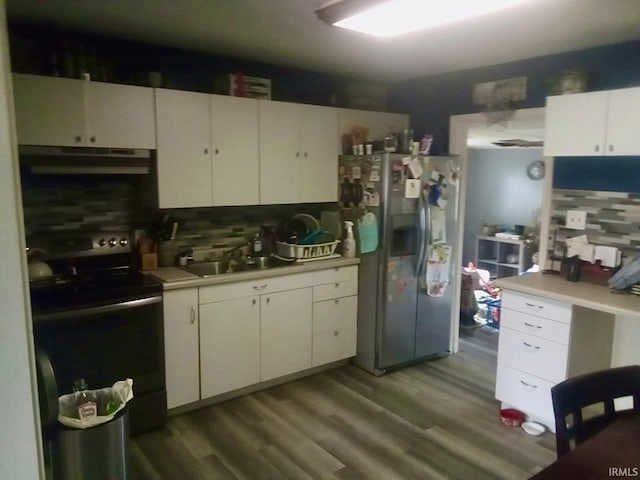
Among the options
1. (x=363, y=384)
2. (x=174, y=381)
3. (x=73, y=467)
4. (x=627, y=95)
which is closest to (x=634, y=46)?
(x=627, y=95)

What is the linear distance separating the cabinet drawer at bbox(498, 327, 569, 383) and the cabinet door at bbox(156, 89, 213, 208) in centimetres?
216

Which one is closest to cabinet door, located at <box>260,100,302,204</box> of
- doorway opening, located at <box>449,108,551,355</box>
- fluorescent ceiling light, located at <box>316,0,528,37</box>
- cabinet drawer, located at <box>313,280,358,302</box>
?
cabinet drawer, located at <box>313,280,358,302</box>

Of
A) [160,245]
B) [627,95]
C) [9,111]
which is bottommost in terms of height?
[160,245]

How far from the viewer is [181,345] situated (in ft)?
9.65

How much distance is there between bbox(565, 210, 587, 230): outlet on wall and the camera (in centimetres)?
313

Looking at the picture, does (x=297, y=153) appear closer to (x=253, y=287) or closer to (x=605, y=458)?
(x=253, y=287)

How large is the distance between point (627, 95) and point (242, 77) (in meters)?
2.35

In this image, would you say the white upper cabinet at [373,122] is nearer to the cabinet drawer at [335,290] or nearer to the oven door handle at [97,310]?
the cabinet drawer at [335,290]

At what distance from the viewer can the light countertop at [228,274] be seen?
9.48 feet

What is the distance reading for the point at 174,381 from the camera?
2936mm

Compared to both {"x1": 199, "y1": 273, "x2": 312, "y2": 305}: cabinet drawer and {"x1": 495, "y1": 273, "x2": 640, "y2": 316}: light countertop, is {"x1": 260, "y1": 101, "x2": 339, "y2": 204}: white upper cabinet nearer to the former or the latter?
{"x1": 199, "y1": 273, "x2": 312, "y2": 305}: cabinet drawer

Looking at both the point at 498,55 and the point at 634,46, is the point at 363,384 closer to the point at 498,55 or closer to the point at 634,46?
the point at 498,55

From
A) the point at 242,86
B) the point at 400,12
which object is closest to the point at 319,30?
the point at 400,12

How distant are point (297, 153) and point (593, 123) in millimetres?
1930
